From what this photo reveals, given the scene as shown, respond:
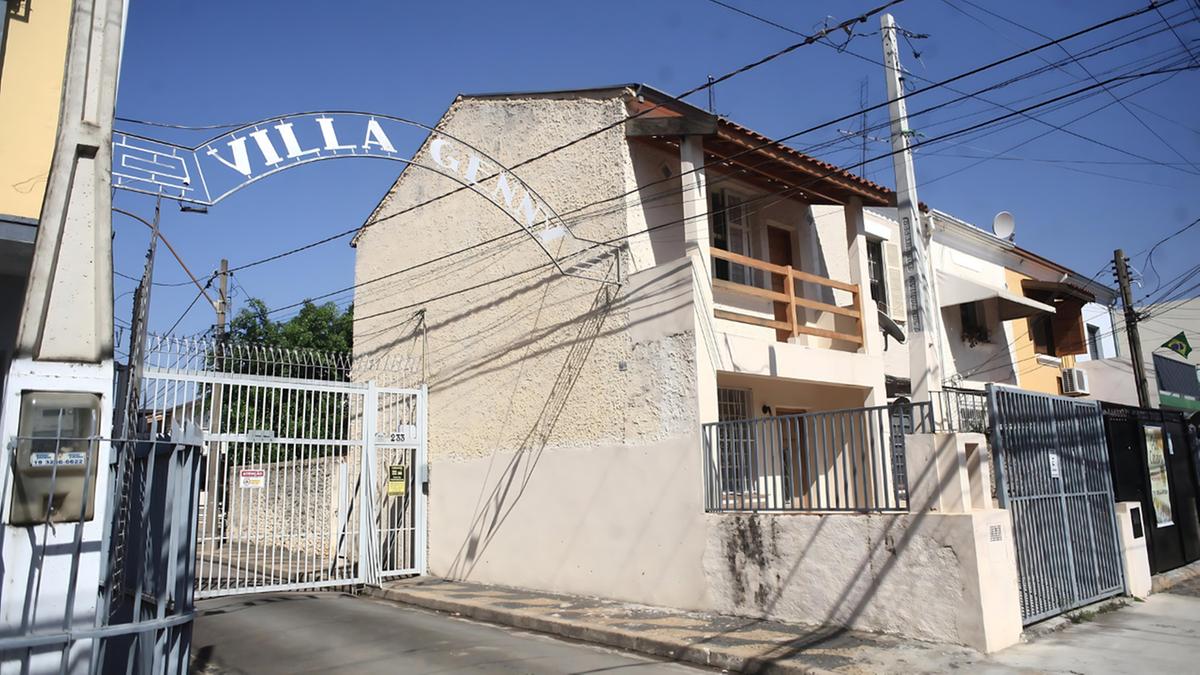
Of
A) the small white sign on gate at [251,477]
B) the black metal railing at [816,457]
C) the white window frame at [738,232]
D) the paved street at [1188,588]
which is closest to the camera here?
the black metal railing at [816,457]

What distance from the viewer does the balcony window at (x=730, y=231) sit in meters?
13.1

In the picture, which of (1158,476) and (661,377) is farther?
(1158,476)

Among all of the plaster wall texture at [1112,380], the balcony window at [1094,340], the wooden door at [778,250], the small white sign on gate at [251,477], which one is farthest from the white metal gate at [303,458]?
the balcony window at [1094,340]

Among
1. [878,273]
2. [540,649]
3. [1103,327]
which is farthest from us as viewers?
[1103,327]

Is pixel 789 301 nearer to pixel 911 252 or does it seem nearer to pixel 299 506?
pixel 911 252

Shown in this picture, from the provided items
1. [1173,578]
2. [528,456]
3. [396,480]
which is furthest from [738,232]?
[1173,578]

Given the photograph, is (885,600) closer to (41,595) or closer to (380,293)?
(41,595)

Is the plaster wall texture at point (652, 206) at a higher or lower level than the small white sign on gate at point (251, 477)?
higher

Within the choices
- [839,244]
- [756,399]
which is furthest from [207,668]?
[839,244]

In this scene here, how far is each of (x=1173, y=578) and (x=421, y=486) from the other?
1107 cm

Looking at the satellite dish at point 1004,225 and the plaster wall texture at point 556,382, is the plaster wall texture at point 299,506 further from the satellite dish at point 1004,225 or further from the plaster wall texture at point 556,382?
the satellite dish at point 1004,225

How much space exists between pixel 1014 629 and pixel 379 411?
10645mm

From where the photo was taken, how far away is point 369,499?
1298 centimetres

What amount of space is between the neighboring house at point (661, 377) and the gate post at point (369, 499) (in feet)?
4.24
